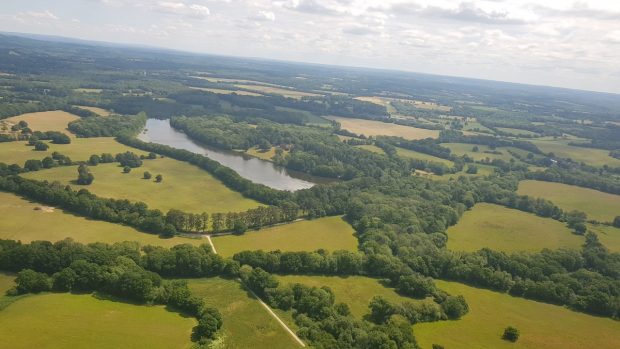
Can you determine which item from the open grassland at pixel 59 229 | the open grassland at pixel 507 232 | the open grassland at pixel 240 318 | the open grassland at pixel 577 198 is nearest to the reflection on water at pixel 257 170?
the open grassland at pixel 507 232

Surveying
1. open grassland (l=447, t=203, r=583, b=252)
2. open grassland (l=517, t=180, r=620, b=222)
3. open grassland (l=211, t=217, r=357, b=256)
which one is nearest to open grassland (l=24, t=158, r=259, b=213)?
open grassland (l=211, t=217, r=357, b=256)

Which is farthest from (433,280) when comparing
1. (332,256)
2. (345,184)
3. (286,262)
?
(345,184)

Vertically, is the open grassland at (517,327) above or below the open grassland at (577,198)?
below

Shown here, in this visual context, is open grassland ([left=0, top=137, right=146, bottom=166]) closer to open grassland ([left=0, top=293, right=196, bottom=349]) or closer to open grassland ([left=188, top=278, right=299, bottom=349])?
open grassland ([left=0, top=293, right=196, bottom=349])

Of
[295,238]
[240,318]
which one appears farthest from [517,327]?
[295,238]

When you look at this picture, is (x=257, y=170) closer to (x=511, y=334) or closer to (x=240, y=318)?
(x=240, y=318)

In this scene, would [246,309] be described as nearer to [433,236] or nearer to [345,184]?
[433,236]

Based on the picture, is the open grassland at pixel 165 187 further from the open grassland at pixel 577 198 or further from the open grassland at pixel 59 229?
the open grassland at pixel 577 198
